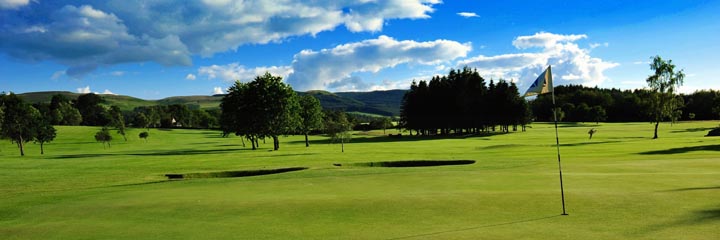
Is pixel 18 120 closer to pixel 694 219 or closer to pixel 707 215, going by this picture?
pixel 694 219

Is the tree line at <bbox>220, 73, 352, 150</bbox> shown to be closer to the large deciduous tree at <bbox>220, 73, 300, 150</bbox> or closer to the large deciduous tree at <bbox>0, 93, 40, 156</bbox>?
the large deciduous tree at <bbox>220, 73, 300, 150</bbox>

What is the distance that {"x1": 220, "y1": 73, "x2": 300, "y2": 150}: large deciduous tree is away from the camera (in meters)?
64.4

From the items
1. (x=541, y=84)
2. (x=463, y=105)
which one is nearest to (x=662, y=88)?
(x=463, y=105)

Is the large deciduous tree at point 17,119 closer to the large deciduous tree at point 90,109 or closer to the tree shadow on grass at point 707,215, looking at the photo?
the tree shadow on grass at point 707,215

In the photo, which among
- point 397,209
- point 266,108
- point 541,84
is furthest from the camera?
point 266,108

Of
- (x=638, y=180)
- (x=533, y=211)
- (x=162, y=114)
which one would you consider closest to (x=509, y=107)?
(x=638, y=180)

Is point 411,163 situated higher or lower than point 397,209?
lower

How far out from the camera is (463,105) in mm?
110000

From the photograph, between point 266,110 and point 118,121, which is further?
point 118,121

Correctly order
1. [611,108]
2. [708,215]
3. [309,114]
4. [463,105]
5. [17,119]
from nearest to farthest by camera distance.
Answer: [708,215] < [17,119] < [309,114] < [463,105] < [611,108]

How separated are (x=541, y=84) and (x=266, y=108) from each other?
5354 cm

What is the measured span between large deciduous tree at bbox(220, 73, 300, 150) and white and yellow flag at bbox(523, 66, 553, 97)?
173 ft

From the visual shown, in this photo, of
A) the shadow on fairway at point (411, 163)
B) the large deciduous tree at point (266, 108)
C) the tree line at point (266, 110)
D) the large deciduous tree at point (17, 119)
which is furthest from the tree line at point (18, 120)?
the shadow on fairway at point (411, 163)

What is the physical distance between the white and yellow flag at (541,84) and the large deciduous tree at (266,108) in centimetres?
5283
